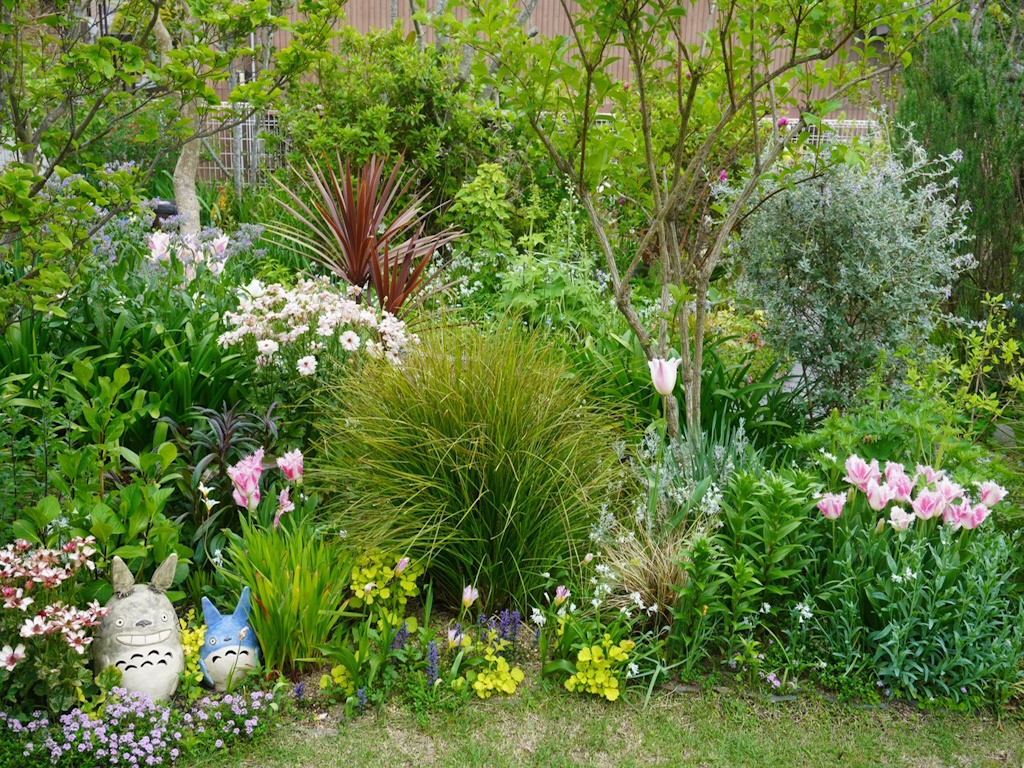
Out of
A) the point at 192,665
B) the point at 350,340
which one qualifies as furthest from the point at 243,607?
the point at 350,340

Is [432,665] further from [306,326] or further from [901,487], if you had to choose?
[901,487]

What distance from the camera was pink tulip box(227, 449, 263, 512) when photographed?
3178 millimetres

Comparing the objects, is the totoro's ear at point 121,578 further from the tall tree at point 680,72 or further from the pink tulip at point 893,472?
the pink tulip at point 893,472

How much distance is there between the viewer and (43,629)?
261cm

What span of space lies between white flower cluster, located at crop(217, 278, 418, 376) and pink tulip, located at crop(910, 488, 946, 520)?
2.02 metres

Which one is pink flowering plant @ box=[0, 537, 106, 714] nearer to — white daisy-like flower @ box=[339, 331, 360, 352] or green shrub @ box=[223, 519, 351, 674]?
green shrub @ box=[223, 519, 351, 674]

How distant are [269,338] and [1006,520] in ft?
10.3

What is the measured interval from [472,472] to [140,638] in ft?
4.12

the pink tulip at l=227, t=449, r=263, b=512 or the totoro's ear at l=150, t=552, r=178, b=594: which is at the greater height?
the pink tulip at l=227, t=449, r=263, b=512

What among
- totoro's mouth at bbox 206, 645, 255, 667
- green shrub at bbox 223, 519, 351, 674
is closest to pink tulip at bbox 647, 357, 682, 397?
green shrub at bbox 223, 519, 351, 674

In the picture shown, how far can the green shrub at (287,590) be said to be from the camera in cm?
300

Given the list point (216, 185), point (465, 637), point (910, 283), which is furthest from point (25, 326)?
point (216, 185)

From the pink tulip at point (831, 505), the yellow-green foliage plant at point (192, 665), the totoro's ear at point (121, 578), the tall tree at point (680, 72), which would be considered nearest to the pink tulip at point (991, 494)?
the pink tulip at point (831, 505)

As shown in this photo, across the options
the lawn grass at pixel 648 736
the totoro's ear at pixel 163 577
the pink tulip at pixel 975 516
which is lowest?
the lawn grass at pixel 648 736
